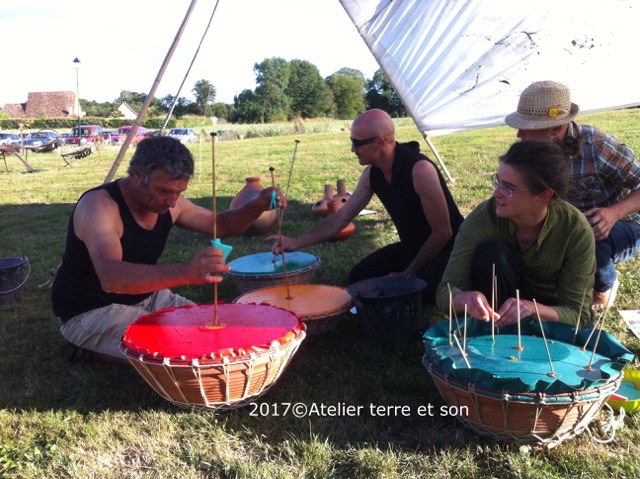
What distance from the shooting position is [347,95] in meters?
73.7

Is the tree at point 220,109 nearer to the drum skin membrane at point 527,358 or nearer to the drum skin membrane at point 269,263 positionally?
the drum skin membrane at point 269,263

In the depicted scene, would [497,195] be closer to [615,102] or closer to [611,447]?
[611,447]

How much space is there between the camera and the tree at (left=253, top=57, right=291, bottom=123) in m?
56.3

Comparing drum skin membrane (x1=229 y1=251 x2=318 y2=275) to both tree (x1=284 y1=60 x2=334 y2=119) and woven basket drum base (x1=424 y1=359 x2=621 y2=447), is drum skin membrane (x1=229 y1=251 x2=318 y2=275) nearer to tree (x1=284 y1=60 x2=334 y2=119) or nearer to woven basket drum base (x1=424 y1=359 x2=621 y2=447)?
woven basket drum base (x1=424 y1=359 x2=621 y2=447)

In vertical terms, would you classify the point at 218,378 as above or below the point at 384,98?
below

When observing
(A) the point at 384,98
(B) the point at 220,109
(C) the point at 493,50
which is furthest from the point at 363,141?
(A) the point at 384,98

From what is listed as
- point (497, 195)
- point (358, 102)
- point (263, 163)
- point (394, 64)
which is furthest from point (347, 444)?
point (358, 102)

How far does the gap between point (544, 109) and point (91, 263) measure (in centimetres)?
273

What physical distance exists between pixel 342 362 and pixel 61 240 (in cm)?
481

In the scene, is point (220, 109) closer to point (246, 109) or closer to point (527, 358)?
point (246, 109)

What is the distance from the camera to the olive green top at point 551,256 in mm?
2703

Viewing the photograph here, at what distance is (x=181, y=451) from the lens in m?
2.48

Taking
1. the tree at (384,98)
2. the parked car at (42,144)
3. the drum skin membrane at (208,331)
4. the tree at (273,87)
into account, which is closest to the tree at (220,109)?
the parked car at (42,144)

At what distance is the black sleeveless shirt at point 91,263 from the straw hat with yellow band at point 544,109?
7.17ft
